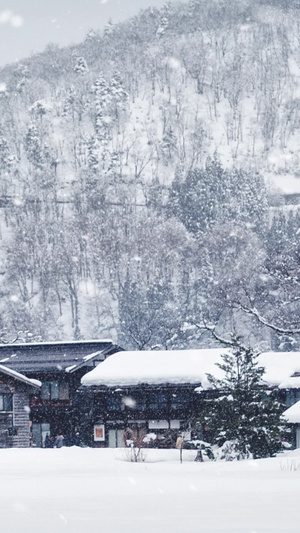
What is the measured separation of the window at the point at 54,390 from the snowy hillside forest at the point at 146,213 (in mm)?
12098

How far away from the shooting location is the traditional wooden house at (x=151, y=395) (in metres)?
44.7

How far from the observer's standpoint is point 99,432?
4662cm

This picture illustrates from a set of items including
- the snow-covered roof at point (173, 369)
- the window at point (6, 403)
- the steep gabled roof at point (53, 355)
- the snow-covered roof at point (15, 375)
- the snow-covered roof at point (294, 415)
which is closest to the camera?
the snow-covered roof at point (294, 415)

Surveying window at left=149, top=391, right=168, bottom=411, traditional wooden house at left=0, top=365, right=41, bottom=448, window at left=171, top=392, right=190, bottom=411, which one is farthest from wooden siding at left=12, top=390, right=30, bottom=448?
window at left=171, top=392, right=190, bottom=411

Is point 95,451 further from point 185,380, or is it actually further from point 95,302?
point 95,302

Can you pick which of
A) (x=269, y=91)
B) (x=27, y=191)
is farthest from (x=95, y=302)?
(x=269, y=91)

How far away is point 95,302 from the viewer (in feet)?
329

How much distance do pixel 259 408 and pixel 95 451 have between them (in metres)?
9.59

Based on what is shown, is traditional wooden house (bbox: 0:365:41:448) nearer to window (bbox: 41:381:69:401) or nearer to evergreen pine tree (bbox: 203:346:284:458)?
window (bbox: 41:381:69:401)

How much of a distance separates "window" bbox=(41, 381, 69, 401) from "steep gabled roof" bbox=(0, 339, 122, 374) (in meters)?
1.04

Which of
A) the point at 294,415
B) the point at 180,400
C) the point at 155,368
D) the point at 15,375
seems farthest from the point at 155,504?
the point at 155,368

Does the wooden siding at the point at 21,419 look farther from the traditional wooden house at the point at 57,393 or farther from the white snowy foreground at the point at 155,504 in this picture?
the white snowy foreground at the point at 155,504

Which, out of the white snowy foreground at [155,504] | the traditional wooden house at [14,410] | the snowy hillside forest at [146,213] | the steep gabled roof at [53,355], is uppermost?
the snowy hillside forest at [146,213]

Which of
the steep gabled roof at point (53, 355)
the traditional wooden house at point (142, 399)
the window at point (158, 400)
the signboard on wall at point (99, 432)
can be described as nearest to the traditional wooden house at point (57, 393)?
the steep gabled roof at point (53, 355)
